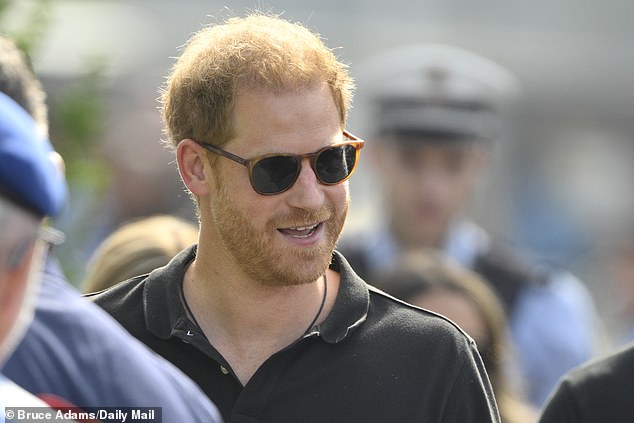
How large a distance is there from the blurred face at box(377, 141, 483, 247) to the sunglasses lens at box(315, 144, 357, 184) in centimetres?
307

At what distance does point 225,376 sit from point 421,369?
47 centimetres

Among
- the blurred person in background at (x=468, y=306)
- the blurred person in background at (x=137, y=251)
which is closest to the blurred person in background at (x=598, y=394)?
the blurred person in background at (x=468, y=306)

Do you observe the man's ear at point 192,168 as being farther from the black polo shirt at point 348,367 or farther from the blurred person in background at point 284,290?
the black polo shirt at point 348,367

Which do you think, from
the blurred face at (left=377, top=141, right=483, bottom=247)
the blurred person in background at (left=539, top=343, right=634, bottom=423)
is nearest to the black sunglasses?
the blurred person in background at (left=539, top=343, right=634, bottom=423)

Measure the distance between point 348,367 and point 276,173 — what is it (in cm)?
50

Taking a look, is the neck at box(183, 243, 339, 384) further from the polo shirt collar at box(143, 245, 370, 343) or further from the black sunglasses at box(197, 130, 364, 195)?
the black sunglasses at box(197, 130, 364, 195)

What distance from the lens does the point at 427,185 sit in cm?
630

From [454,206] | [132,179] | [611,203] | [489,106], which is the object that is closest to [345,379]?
[454,206]

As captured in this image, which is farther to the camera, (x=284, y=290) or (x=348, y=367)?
(x=284, y=290)

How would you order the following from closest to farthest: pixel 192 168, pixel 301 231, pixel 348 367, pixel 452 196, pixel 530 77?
pixel 348 367, pixel 301 231, pixel 192 168, pixel 452 196, pixel 530 77

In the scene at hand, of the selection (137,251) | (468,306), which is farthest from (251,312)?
(468,306)

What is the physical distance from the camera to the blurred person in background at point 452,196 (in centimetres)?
590

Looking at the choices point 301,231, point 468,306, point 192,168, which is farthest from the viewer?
point 468,306

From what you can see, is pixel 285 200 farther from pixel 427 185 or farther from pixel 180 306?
pixel 427 185
